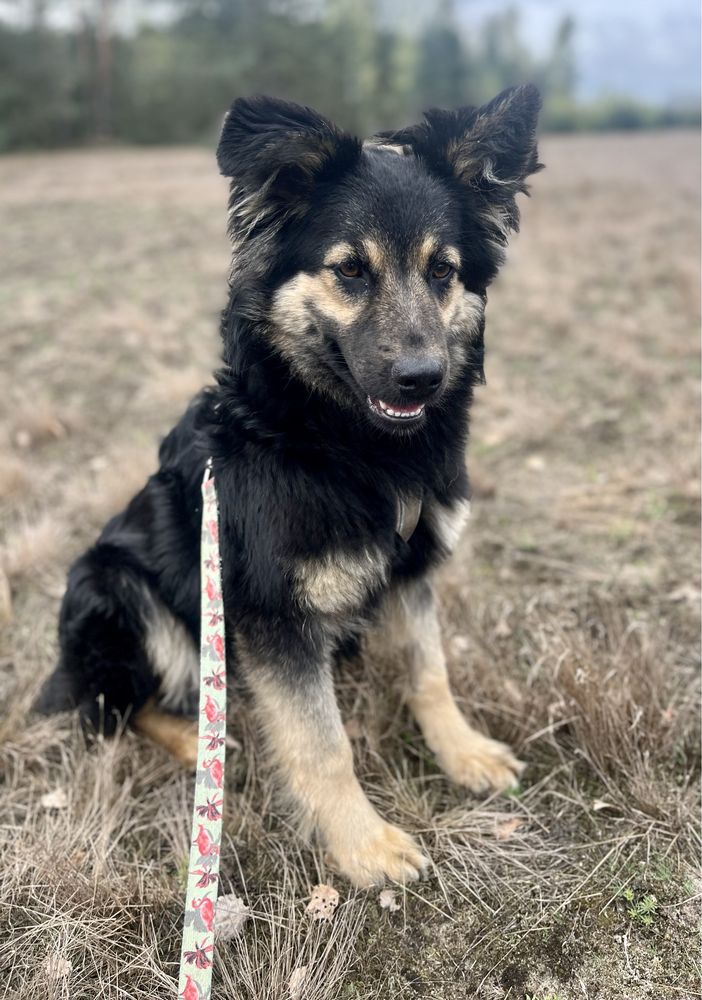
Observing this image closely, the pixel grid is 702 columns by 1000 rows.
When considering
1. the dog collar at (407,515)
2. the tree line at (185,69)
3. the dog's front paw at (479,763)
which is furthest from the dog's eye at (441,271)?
the tree line at (185,69)

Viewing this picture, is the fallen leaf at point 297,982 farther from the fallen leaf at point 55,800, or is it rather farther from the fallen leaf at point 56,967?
the fallen leaf at point 55,800

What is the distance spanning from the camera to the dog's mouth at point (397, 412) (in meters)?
2.18

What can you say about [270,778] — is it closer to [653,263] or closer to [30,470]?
[30,470]

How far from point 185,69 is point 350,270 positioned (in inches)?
1745

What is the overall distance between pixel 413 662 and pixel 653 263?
9.62 m

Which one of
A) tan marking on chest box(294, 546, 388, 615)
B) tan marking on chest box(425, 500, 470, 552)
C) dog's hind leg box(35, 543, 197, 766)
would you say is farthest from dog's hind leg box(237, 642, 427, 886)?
tan marking on chest box(425, 500, 470, 552)

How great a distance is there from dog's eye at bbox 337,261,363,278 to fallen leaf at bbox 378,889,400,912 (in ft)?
6.81

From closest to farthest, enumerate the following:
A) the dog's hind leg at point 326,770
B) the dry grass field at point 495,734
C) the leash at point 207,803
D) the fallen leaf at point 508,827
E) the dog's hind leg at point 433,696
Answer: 1. the leash at point 207,803
2. the dry grass field at point 495,734
3. the dog's hind leg at point 326,770
4. the fallen leaf at point 508,827
5. the dog's hind leg at point 433,696

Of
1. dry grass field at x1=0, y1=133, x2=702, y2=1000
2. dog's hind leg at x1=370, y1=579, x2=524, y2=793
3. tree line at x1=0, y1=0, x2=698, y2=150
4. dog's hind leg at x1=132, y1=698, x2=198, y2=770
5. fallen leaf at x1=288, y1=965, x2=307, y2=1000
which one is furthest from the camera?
tree line at x1=0, y1=0, x2=698, y2=150

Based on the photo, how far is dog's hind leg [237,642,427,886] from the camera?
2.27 m

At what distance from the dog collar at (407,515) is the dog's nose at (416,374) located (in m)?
0.40

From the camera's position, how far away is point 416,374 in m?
2.08

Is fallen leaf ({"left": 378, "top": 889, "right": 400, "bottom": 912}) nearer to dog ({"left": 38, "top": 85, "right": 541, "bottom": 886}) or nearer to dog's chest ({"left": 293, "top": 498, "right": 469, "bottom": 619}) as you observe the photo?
dog ({"left": 38, "top": 85, "right": 541, "bottom": 886})

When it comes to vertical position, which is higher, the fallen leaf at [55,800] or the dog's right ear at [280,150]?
the dog's right ear at [280,150]
